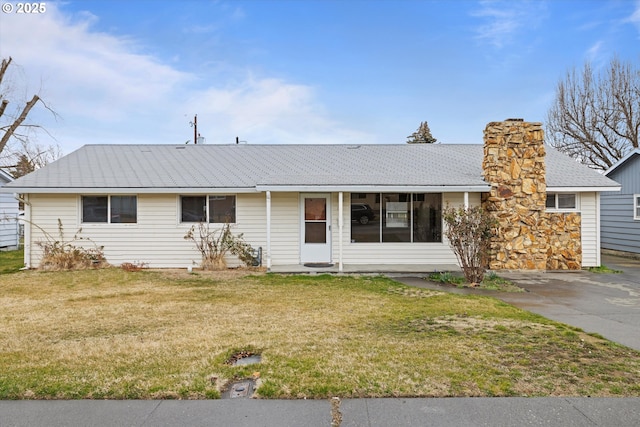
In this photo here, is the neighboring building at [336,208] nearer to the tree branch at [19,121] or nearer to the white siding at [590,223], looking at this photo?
the white siding at [590,223]

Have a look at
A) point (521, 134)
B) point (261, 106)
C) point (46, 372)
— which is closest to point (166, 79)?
point (261, 106)

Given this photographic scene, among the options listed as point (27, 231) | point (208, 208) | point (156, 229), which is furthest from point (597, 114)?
point (27, 231)

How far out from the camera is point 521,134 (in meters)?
11.7

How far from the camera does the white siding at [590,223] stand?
12.2 m

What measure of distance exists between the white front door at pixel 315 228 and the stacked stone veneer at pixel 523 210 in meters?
4.71

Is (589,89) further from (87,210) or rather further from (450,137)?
(87,210)

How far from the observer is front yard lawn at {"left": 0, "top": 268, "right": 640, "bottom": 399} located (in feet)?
12.4

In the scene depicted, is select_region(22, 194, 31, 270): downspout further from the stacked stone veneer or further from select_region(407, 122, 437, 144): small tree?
select_region(407, 122, 437, 144): small tree

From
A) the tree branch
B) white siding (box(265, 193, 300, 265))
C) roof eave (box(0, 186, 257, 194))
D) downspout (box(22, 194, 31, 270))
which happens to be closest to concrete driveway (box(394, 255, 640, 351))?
white siding (box(265, 193, 300, 265))

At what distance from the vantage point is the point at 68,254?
38.8 ft

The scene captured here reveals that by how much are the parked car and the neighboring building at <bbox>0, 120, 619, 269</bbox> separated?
0.04 meters

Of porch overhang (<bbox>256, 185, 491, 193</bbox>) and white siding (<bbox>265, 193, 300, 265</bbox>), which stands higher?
porch overhang (<bbox>256, 185, 491, 193</bbox>)

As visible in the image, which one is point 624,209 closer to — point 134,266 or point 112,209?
point 134,266

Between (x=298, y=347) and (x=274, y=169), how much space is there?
8.88 meters
